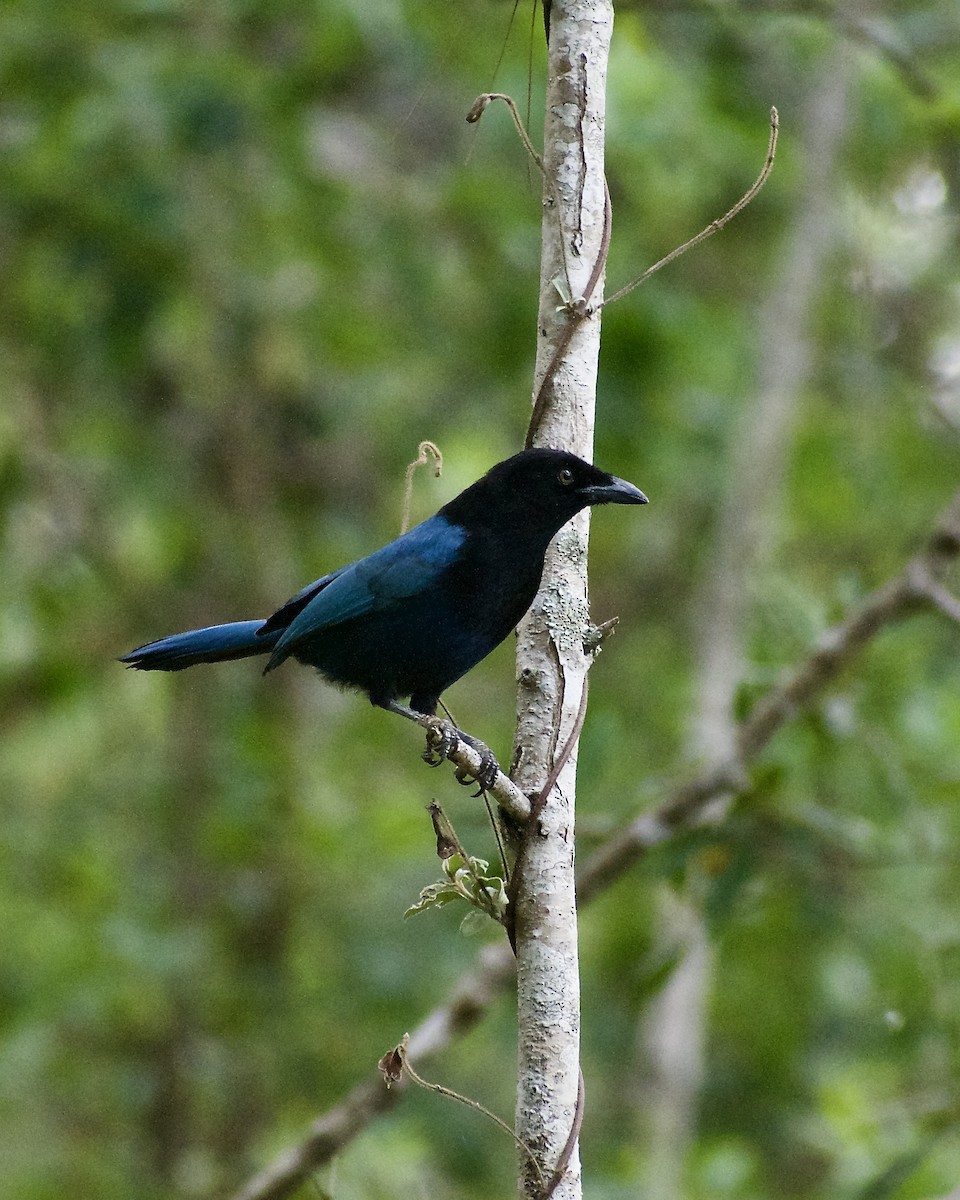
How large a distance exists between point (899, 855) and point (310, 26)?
446 cm

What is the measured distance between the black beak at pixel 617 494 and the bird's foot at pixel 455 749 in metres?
0.50

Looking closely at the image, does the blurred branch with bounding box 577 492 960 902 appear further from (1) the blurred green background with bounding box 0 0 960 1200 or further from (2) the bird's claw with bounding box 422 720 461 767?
(2) the bird's claw with bounding box 422 720 461 767

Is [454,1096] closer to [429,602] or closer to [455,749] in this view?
[455,749]

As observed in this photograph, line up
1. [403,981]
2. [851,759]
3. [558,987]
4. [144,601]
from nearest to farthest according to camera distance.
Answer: [558,987] → [851,759] → [403,981] → [144,601]

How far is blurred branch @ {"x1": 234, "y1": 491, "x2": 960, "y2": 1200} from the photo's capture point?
3.64 metres

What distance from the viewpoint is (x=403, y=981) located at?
6.52m

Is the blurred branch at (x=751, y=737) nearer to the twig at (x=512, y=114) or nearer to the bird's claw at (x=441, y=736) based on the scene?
the bird's claw at (x=441, y=736)

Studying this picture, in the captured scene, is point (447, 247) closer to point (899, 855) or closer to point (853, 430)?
point (853, 430)

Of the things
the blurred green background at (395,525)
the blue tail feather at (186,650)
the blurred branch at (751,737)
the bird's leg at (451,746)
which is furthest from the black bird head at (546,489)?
the blurred green background at (395,525)

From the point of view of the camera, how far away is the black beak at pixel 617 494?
289 cm

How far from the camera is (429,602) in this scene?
3219 mm

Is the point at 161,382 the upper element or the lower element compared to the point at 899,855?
upper

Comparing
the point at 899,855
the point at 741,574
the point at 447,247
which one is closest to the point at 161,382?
the point at 447,247

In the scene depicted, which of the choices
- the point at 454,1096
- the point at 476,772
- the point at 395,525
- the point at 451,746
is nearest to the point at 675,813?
the point at 451,746
